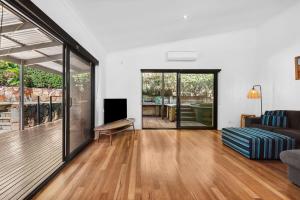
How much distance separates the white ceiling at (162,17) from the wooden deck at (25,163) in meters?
2.67

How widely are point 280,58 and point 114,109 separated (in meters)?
4.86

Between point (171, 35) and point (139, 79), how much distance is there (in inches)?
69.4

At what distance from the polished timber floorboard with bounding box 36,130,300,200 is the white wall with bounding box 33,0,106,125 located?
1785mm

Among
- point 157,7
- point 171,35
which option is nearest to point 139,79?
point 171,35

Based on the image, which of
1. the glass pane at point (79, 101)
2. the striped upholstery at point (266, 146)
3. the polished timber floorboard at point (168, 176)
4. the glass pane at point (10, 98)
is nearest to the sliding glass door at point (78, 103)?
the glass pane at point (79, 101)

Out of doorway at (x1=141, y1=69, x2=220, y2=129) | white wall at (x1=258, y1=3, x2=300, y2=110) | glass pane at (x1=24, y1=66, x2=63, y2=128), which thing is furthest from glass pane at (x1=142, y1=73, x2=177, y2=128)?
glass pane at (x1=24, y1=66, x2=63, y2=128)

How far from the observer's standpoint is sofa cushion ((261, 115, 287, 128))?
4.65m

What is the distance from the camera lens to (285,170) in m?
3.14

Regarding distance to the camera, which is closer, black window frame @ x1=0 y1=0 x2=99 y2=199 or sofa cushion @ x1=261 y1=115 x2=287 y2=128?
black window frame @ x1=0 y1=0 x2=99 y2=199

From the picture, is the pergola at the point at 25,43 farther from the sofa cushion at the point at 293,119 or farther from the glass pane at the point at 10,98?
the sofa cushion at the point at 293,119

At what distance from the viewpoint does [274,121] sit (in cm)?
479

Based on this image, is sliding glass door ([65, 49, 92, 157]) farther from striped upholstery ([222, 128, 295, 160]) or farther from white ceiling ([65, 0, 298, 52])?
striped upholstery ([222, 128, 295, 160])

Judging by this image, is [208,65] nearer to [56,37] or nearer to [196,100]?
[196,100]

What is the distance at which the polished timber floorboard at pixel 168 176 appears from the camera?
2.33m
